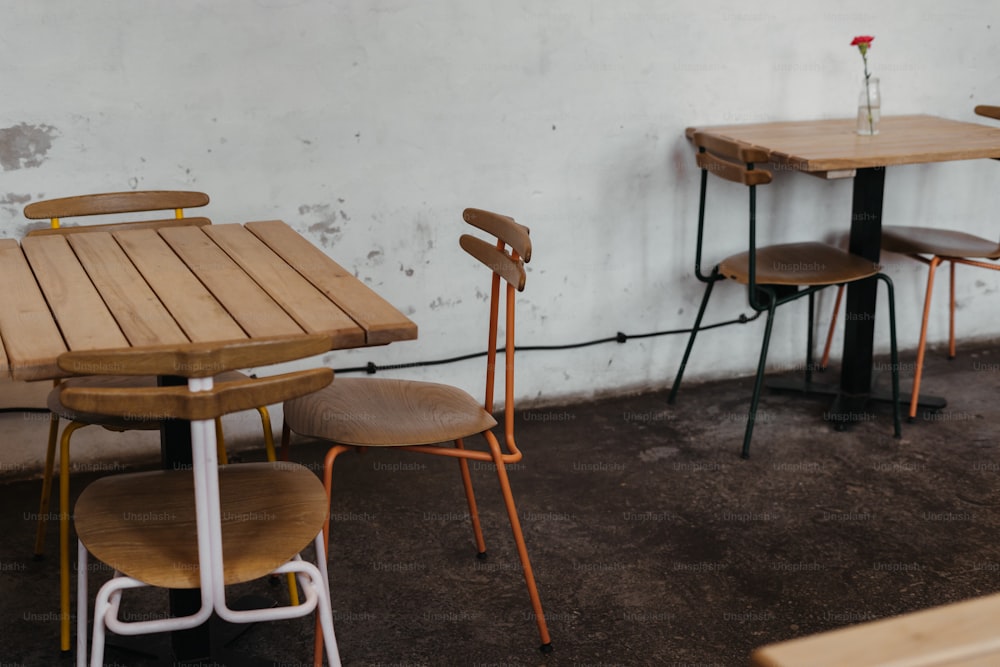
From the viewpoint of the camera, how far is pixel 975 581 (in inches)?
101

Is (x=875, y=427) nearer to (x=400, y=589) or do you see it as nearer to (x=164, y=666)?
(x=400, y=589)

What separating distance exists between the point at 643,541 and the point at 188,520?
132 centimetres

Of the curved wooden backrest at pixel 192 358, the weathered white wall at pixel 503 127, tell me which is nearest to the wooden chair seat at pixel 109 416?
the curved wooden backrest at pixel 192 358

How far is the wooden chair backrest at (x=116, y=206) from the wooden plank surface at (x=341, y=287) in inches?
8.8

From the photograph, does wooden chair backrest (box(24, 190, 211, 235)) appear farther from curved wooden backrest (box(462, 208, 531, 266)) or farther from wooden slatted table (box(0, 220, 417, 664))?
curved wooden backrest (box(462, 208, 531, 266))

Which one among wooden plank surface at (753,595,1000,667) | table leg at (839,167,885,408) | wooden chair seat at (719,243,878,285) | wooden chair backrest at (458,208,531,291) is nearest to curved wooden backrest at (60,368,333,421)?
wooden chair backrest at (458,208,531,291)

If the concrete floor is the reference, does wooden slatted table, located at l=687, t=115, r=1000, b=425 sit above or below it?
above

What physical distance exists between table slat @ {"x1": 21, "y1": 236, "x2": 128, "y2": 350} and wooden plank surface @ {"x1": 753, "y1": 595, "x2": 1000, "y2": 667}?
50.5 inches

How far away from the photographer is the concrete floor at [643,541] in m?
2.37

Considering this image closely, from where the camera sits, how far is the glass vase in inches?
136

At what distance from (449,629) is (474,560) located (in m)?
0.31

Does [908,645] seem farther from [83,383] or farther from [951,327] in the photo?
[951,327]

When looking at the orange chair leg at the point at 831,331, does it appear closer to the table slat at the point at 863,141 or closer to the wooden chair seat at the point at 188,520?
the table slat at the point at 863,141

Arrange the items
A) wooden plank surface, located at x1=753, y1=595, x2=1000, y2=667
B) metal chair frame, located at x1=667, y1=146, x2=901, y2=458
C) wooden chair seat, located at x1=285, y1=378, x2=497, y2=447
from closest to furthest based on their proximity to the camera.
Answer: wooden plank surface, located at x1=753, y1=595, x2=1000, y2=667 → wooden chair seat, located at x1=285, y1=378, x2=497, y2=447 → metal chair frame, located at x1=667, y1=146, x2=901, y2=458
